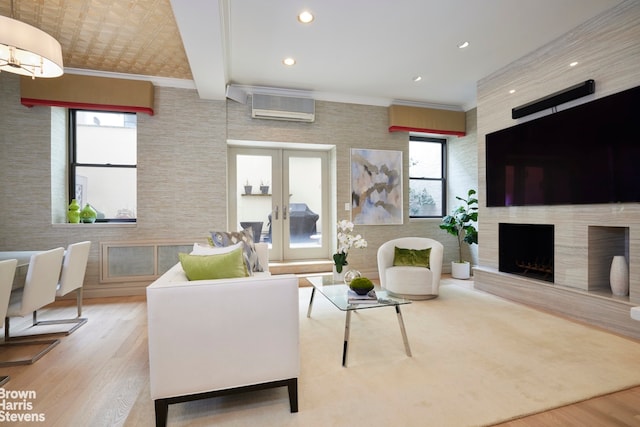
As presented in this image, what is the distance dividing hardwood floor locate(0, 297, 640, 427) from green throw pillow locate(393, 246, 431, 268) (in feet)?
7.00

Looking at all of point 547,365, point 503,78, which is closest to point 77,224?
point 547,365

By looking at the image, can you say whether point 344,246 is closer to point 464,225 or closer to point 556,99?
point 556,99

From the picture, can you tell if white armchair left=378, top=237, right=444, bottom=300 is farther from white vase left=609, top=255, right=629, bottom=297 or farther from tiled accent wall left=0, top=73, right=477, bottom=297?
white vase left=609, top=255, right=629, bottom=297

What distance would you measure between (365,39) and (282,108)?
5.52 feet

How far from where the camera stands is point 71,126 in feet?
13.9

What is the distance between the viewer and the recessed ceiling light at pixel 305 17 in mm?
2889

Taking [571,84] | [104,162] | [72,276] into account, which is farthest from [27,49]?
[571,84]

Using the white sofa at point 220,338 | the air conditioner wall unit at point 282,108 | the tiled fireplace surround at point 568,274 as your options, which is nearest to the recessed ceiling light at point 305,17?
the air conditioner wall unit at point 282,108

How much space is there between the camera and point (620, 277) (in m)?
2.87

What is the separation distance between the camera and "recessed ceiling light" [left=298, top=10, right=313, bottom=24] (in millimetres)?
2889

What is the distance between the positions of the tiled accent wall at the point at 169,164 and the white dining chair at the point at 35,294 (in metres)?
1.56

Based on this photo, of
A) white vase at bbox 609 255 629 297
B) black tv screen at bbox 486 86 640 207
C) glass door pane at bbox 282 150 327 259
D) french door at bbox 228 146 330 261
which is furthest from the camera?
glass door pane at bbox 282 150 327 259

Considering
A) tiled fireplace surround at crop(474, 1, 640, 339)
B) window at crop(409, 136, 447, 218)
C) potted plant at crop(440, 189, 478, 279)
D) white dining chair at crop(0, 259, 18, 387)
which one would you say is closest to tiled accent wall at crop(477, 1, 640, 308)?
tiled fireplace surround at crop(474, 1, 640, 339)

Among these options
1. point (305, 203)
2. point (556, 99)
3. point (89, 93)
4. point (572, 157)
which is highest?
point (89, 93)
